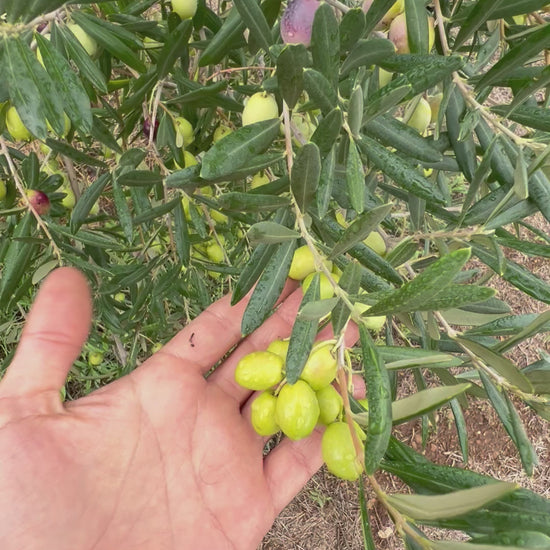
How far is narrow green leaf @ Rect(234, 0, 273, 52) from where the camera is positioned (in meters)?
0.84

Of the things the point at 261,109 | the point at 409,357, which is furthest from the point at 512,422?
the point at 261,109

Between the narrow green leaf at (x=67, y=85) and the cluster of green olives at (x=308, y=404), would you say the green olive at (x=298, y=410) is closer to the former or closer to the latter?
the cluster of green olives at (x=308, y=404)

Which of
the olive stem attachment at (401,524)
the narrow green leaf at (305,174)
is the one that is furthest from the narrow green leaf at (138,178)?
the olive stem attachment at (401,524)

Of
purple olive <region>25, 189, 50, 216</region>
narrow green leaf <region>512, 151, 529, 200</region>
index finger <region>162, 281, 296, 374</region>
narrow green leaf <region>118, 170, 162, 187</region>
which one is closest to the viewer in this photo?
narrow green leaf <region>512, 151, 529, 200</region>

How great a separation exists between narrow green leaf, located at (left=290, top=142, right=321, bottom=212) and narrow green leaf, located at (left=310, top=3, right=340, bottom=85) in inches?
5.1

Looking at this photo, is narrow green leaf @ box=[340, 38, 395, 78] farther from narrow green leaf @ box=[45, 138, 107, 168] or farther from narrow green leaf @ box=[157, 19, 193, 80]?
narrow green leaf @ box=[45, 138, 107, 168]

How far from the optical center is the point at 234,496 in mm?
1402

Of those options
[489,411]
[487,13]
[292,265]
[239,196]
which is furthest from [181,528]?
[489,411]

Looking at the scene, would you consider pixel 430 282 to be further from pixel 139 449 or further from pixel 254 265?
pixel 139 449

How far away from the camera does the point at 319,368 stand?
90cm

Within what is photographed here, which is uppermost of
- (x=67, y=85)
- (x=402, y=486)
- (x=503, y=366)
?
(x=67, y=85)

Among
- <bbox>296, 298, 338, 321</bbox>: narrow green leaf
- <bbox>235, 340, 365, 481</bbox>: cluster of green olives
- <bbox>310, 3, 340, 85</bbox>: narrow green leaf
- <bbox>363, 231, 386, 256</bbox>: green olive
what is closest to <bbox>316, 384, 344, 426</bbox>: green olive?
Answer: <bbox>235, 340, 365, 481</bbox>: cluster of green olives

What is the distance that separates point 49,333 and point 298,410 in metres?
0.57

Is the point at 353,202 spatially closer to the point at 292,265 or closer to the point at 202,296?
the point at 292,265
